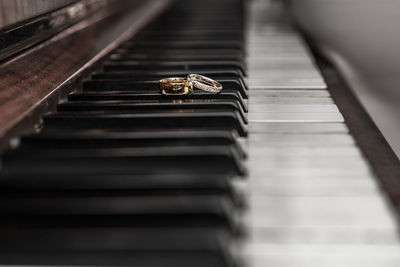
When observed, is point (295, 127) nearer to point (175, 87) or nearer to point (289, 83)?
point (175, 87)

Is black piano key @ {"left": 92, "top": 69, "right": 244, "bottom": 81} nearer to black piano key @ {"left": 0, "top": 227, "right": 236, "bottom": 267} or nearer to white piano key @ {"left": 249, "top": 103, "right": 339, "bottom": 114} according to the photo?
white piano key @ {"left": 249, "top": 103, "right": 339, "bottom": 114}

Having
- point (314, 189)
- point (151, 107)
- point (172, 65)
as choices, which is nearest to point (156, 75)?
point (172, 65)

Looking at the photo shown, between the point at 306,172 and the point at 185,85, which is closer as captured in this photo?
the point at 306,172

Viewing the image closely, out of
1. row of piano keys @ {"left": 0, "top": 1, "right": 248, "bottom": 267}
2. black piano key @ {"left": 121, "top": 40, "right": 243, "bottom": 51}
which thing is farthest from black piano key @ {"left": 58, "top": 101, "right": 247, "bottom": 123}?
black piano key @ {"left": 121, "top": 40, "right": 243, "bottom": 51}

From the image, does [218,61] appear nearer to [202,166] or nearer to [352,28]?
[352,28]

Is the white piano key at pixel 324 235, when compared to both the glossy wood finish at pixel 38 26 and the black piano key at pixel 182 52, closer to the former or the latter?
the glossy wood finish at pixel 38 26

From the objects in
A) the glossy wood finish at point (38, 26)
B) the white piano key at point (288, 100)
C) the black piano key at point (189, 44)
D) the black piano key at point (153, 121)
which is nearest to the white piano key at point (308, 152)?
the black piano key at point (153, 121)

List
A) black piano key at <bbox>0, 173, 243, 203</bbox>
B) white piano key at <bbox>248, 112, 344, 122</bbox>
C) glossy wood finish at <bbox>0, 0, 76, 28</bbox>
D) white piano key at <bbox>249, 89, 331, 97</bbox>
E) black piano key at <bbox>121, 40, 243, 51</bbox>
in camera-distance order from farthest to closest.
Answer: black piano key at <bbox>121, 40, 243, 51</bbox>
white piano key at <bbox>249, 89, 331, 97</bbox>
white piano key at <bbox>248, 112, 344, 122</bbox>
glossy wood finish at <bbox>0, 0, 76, 28</bbox>
black piano key at <bbox>0, 173, 243, 203</bbox>
